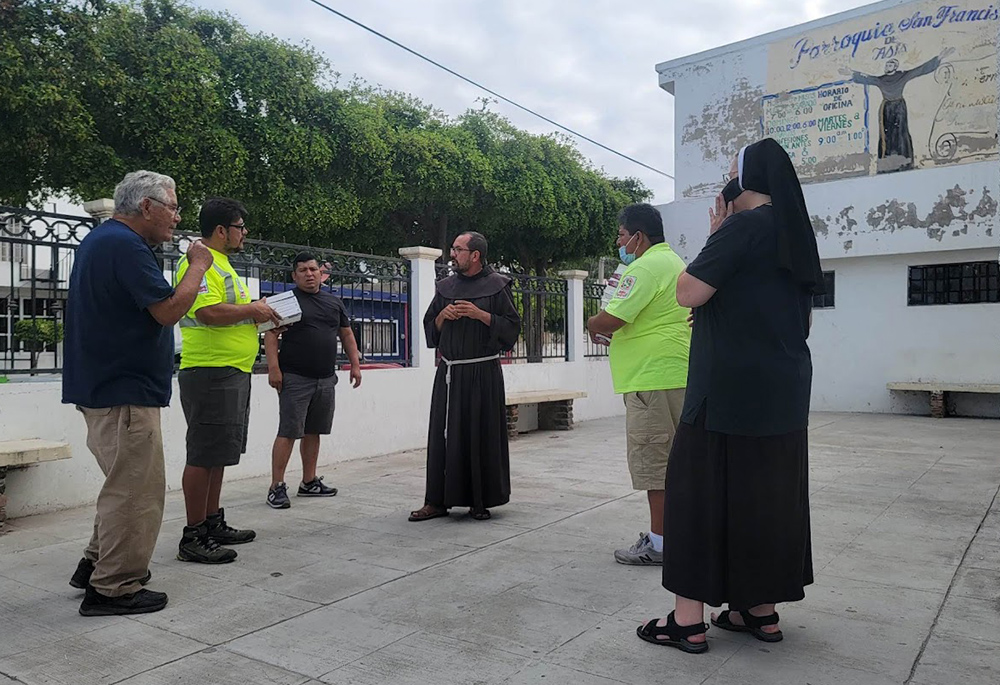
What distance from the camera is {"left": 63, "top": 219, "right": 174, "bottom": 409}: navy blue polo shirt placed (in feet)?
11.0

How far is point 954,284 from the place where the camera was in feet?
41.8

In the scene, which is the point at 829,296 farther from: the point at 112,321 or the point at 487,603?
the point at 112,321

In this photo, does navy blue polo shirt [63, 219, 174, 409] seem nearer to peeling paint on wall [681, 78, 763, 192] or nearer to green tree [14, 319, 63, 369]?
green tree [14, 319, 63, 369]

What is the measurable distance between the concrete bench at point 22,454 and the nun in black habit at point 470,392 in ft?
7.56

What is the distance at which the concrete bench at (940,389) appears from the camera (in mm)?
11914

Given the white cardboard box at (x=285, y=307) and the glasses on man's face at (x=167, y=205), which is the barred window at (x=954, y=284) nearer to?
the white cardboard box at (x=285, y=307)

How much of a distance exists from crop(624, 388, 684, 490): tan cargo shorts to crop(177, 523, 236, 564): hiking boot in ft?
7.09

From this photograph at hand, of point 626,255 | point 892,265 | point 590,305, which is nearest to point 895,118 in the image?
point 892,265

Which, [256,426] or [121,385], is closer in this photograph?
[121,385]

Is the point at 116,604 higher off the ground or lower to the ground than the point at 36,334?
lower

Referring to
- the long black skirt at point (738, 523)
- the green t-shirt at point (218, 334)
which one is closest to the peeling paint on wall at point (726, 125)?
the green t-shirt at point (218, 334)

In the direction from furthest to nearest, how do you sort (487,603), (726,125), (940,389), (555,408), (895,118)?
1. (726,125)
2. (895,118)
3. (940,389)
4. (555,408)
5. (487,603)

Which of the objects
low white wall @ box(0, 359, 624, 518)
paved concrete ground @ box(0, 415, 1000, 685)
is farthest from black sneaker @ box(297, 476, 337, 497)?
low white wall @ box(0, 359, 624, 518)

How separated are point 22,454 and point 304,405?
5.83ft
